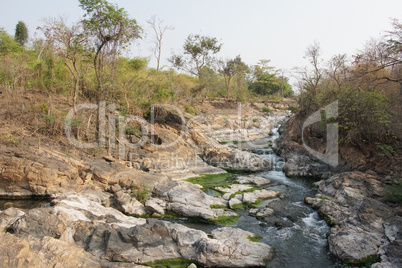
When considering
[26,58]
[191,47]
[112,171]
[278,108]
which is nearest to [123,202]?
[112,171]

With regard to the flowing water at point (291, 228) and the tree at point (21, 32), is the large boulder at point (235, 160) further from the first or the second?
the tree at point (21, 32)

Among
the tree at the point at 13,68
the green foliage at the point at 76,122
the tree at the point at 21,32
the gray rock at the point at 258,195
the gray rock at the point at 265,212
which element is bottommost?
the gray rock at the point at 265,212

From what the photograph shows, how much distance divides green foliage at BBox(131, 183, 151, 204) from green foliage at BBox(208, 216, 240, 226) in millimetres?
2306

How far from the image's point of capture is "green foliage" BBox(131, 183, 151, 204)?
8719 mm

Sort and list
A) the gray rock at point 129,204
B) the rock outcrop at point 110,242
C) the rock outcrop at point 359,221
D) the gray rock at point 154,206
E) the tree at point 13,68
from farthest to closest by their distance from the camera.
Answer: the tree at point 13,68
the gray rock at point 154,206
the gray rock at point 129,204
the rock outcrop at point 359,221
the rock outcrop at point 110,242

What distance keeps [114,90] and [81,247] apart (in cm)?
982

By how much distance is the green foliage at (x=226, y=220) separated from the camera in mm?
7915

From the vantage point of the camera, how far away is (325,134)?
13812 mm

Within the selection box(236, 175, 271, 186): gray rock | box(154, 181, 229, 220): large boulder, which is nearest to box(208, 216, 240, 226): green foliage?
box(154, 181, 229, 220): large boulder

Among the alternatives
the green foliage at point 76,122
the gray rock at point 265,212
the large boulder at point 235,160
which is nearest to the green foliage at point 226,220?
the gray rock at point 265,212

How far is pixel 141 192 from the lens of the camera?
346 inches

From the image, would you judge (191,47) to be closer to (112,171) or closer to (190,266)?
(112,171)

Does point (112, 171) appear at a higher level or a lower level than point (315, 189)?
higher

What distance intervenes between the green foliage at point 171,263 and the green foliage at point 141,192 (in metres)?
3.16
